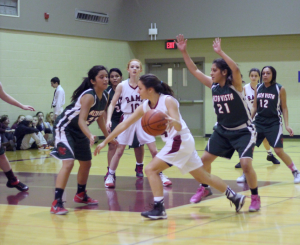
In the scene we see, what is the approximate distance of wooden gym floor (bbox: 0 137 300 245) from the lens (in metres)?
3.72

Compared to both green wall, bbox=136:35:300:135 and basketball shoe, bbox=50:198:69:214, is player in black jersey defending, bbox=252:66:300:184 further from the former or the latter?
green wall, bbox=136:35:300:135

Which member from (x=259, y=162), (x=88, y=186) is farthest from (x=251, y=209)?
(x=259, y=162)

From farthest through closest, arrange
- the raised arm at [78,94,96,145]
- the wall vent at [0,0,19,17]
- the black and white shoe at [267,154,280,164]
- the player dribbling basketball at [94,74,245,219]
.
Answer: the wall vent at [0,0,19,17] → the black and white shoe at [267,154,280,164] → the raised arm at [78,94,96,145] → the player dribbling basketball at [94,74,245,219]

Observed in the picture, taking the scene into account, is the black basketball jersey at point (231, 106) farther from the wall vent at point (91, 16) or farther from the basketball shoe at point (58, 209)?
the wall vent at point (91, 16)

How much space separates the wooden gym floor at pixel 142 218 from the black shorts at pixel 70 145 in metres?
0.53

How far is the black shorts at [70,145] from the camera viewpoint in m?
4.86

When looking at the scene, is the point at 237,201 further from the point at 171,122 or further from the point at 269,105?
the point at 269,105

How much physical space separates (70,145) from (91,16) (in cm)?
942

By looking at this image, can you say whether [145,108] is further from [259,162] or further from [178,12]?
[178,12]

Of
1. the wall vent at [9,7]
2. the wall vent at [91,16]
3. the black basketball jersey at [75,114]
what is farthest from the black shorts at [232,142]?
the wall vent at [91,16]

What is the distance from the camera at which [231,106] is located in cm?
471

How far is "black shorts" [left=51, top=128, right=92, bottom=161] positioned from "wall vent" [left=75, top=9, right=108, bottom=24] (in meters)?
8.89

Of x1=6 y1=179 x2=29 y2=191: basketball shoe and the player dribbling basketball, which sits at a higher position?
the player dribbling basketball

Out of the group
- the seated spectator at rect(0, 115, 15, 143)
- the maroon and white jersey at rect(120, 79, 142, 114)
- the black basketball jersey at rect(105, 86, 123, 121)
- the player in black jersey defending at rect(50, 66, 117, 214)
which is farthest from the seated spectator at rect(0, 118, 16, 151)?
the player in black jersey defending at rect(50, 66, 117, 214)
